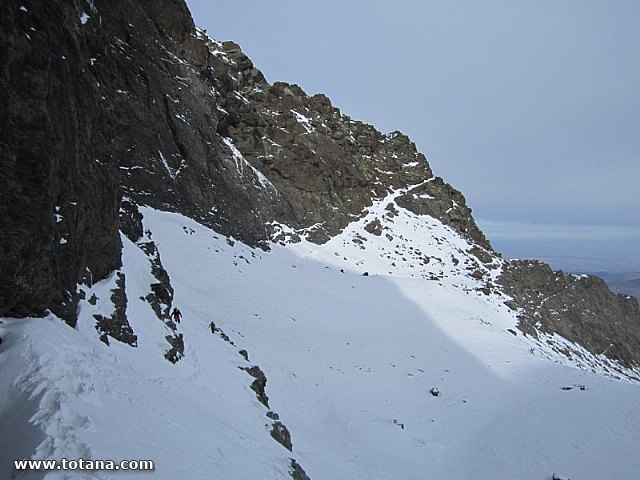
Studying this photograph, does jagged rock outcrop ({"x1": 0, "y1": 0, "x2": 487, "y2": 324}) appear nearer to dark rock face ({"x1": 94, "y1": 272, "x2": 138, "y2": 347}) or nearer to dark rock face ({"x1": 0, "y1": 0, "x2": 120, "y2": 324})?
→ dark rock face ({"x1": 0, "y1": 0, "x2": 120, "y2": 324})

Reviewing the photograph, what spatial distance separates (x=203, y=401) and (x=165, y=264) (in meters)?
13.4

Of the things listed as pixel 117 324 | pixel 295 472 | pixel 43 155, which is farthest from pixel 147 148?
pixel 295 472

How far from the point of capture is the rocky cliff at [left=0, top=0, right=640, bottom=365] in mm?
5910

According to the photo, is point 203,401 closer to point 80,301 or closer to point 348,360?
point 80,301

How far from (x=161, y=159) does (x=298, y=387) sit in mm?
19109

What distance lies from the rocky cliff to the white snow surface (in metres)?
1.42

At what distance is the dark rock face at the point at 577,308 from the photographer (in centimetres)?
4059

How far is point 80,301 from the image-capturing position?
25.8 feet

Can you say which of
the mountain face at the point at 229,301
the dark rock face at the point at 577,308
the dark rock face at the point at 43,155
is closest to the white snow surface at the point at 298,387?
the mountain face at the point at 229,301

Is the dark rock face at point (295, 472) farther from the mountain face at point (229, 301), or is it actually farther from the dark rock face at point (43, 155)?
the dark rock face at point (43, 155)

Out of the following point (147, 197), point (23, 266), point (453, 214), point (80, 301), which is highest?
point (453, 214)

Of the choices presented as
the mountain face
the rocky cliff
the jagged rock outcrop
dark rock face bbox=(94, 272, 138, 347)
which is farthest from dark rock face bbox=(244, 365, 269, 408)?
the jagged rock outcrop

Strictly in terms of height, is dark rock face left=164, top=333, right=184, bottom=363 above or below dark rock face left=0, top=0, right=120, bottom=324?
below

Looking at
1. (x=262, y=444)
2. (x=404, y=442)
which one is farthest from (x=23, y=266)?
(x=404, y=442)
